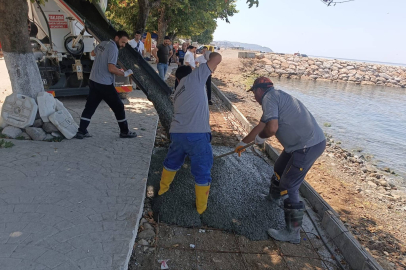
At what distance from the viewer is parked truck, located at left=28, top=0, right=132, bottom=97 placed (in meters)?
7.21

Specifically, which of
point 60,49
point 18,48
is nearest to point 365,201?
point 18,48

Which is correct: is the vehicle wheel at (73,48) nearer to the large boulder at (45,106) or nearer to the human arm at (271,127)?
the large boulder at (45,106)

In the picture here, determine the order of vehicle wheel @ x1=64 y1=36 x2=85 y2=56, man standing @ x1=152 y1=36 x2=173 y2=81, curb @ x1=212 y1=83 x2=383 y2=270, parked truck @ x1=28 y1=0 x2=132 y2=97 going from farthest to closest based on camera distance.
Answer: man standing @ x1=152 y1=36 x2=173 y2=81 → vehicle wheel @ x1=64 y1=36 x2=85 y2=56 → parked truck @ x1=28 y1=0 x2=132 y2=97 → curb @ x1=212 y1=83 x2=383 y2=270

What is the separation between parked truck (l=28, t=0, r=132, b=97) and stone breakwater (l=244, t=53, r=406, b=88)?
68.9 feet

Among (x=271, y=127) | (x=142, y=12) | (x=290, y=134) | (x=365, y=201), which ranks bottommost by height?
(x=365, y=201)

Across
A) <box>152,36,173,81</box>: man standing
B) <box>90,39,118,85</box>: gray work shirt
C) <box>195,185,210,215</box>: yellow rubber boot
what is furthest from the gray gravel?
<box>152,36,173,81</box>: man standing

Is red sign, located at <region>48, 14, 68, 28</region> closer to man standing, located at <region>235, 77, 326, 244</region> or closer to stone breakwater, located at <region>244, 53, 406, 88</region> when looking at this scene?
man standing, located at <region>235, 77, 326, 244</region>

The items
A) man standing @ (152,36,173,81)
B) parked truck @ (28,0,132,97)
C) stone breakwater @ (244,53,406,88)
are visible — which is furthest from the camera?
stone breakwater @ (244,53,406,88)

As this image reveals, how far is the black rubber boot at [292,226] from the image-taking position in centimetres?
309

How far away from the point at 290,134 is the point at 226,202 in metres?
1.19

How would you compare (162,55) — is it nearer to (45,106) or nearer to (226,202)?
(45,106)

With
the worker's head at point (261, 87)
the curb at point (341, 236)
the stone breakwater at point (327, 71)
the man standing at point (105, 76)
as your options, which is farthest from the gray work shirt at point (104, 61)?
the stone breakwater at point (327, 71)

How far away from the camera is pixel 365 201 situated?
491cm

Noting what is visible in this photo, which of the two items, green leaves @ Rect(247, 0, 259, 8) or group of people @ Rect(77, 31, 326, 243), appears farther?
green leaves @ Rect(247, 0, 259, 8)
